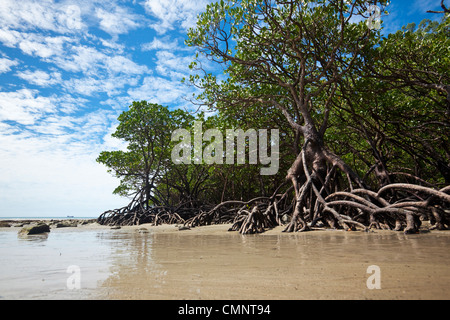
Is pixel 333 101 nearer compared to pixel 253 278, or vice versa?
pixel 253 278

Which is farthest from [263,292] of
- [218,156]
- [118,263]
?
[218,156]

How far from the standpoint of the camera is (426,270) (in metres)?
2.00

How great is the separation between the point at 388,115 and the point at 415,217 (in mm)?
5053

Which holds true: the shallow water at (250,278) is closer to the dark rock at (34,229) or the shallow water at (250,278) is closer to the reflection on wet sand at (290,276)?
the reflection on wet sand at (290,276)

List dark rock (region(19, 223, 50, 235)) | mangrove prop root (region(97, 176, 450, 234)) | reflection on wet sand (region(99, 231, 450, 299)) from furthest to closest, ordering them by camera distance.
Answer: dark rock (region(19, 223, 50, 235)) < mangrove prop root (region(97, 176, 450, 234)) < reflection on wet sand (region(99, 231, 450, 299))

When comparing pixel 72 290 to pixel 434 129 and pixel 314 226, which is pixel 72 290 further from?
pixel 434 129

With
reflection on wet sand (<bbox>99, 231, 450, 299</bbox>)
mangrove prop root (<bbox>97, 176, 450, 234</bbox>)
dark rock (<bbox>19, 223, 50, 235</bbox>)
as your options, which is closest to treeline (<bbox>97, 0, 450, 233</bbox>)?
mangrove prop root (<bbox>97, 176, 450, 234</bbox>)

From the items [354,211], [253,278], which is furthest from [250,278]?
[354,211]

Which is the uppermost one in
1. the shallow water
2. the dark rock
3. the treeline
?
the treeline

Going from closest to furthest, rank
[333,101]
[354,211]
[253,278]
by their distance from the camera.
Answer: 1. [253,278]
2. [354,211]
3. [333,101]

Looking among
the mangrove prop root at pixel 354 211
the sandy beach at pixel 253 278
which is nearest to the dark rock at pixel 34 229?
the mangrove prop root at pixel 354 211

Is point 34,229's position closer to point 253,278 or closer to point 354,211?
point 253,278

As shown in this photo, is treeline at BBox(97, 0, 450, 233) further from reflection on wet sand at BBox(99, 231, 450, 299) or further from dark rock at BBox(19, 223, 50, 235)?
dark rock at BBox(19, 223, 50, 235)

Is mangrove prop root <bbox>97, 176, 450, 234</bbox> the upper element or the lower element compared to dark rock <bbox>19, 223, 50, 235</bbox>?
upper
